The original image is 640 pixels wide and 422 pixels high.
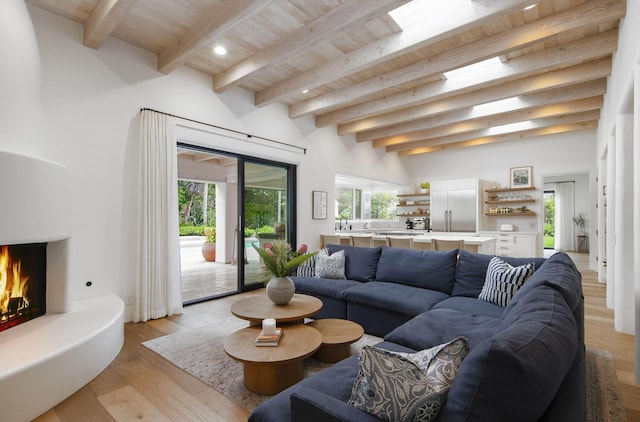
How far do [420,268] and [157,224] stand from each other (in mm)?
3117

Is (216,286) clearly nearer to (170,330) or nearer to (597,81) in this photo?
(170,330)

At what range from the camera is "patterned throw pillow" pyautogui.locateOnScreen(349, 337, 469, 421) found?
103cm

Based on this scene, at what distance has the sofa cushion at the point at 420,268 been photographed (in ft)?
11.1

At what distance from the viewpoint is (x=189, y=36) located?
3.49 m

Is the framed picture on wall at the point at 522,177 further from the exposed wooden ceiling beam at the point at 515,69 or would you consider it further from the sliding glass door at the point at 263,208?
the sliding glass door at the point at 263,208

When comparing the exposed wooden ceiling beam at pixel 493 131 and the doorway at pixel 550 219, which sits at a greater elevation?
the exposed wooden ceiling beam at pixel 493 131

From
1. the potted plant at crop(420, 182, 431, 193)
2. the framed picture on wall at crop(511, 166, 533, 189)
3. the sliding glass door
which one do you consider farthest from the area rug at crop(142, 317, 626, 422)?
the potted plant at crop(420, 182, 431, 193)

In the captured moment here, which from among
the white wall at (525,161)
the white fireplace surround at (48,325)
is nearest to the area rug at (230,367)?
the white fireplace surround at (48,325)

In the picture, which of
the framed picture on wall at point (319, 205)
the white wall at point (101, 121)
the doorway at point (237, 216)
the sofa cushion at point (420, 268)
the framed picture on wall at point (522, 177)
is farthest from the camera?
the framed picture on wall at point (522, 177)

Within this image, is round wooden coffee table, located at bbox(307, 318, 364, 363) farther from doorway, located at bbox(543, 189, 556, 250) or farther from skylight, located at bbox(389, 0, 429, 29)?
doorway, located at bbox(543, 189, 556, 250)

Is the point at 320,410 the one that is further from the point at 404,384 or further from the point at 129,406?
the point at 129,406

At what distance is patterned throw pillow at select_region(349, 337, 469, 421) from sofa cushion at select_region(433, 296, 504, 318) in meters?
1.69

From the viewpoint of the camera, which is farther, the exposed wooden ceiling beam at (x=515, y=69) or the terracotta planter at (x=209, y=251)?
the terracotta planter at (x=209, y=251)

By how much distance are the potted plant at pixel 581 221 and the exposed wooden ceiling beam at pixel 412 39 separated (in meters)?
10.6
